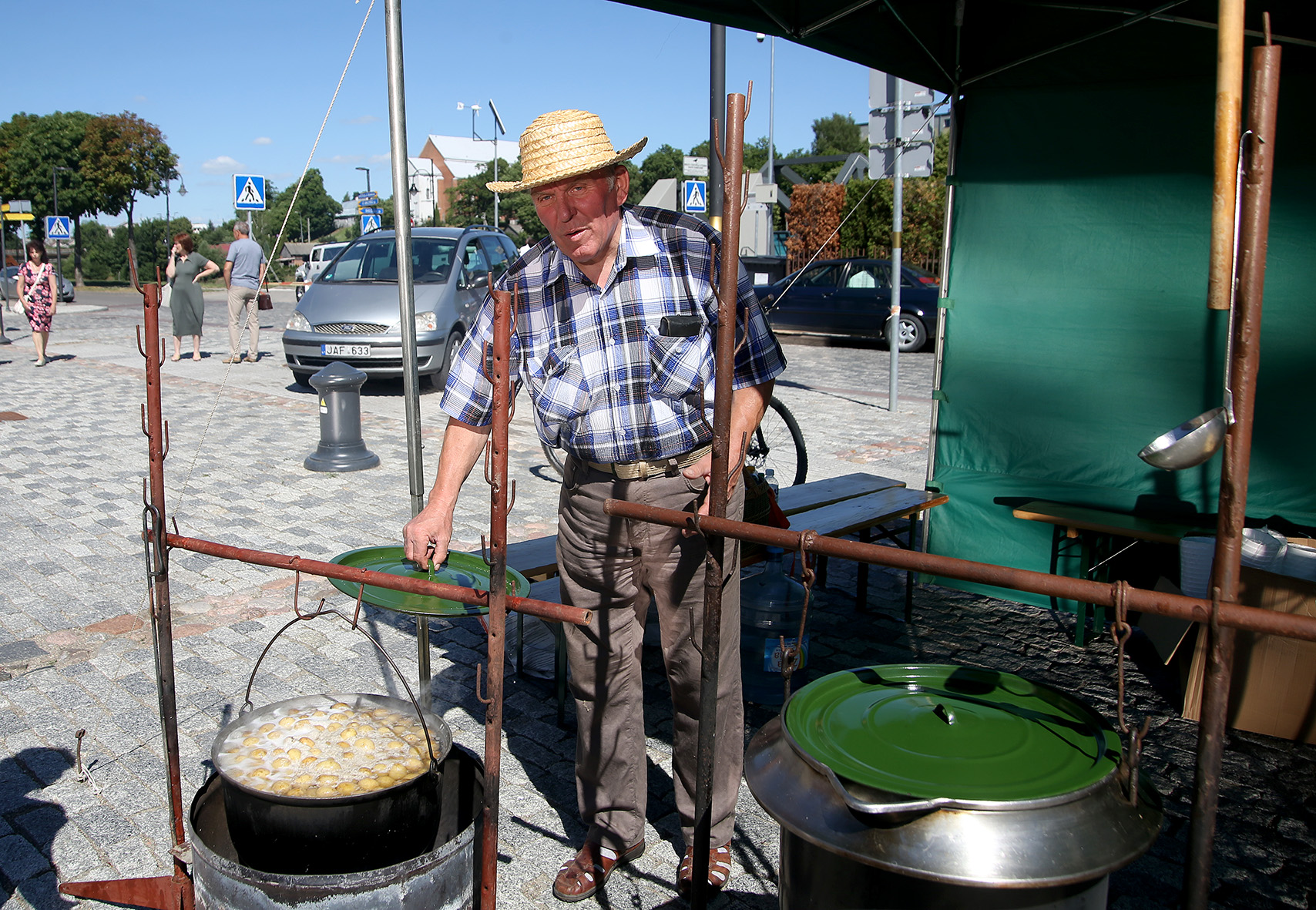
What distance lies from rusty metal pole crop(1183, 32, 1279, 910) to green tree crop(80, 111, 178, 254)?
5027 centimetres

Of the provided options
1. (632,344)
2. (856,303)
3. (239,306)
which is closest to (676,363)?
(632,344)

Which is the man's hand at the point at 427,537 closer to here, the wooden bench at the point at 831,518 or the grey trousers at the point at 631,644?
the grey trousers at the point at 631,644

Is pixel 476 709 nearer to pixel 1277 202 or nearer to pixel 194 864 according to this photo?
pixel 194 864

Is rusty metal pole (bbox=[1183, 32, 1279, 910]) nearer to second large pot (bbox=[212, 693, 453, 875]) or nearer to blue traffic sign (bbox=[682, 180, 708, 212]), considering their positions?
second large pot (bbox=[212, 693, 453, 875])

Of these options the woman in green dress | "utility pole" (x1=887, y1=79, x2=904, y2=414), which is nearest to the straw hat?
"utility pole" (x1=887, y1=79, x2=904, y2=414)

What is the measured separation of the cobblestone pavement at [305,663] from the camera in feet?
9.48

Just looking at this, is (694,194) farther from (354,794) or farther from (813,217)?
(813,217)

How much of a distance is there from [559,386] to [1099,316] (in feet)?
11.8

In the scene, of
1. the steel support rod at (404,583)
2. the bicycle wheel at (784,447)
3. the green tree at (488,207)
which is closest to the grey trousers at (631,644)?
the steel support rod at (404,583)

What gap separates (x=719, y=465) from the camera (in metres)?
1.88

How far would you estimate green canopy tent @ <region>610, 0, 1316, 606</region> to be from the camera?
14.3 ft

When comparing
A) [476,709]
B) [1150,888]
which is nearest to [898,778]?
[1150,888]

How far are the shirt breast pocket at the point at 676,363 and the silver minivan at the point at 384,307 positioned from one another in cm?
863

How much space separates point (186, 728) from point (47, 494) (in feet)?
13.7
